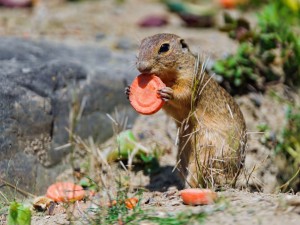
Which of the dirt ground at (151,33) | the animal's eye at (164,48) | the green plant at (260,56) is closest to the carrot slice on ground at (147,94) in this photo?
the animal's eye at (164,48)

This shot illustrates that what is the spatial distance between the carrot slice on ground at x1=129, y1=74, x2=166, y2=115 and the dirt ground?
2.22 feet

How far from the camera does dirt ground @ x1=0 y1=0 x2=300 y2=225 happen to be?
14.1ft

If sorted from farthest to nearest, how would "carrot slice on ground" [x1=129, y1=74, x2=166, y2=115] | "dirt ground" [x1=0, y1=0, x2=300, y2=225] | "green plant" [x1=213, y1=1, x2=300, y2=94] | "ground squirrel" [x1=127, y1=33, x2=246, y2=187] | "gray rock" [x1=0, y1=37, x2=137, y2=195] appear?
1. "green plant" [x1=213, y1=1, x2=300, y2=94]
2. "gray rock" [x1=0, y1=37, x2=137, y2=195]
3. "ground squirrel" [x1=127, y1=33, x2=246, y2=187]
4. "carrot slice on ground" [x1=129, y1=74, x2=166, y2=115]
5. "dirt ground" [x1=0, y1=0, x2=300, y2=225]

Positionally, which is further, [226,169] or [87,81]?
[87,81]

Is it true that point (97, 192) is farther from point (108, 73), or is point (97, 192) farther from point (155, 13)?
point (155, 13)

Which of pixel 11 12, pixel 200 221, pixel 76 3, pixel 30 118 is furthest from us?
pixel 76 3

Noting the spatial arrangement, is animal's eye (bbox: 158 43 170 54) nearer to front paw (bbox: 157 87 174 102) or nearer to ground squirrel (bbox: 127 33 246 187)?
ground squirrel (bbox: 127 33 246 187)

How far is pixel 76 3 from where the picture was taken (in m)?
10.6

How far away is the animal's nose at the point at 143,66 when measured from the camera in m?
5.32

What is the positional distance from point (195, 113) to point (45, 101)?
4.69ft

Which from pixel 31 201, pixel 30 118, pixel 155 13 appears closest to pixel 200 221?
pixel 31 201

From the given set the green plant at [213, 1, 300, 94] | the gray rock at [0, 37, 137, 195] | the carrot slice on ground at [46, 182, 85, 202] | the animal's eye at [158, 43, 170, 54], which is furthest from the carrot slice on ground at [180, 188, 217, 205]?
the green plant at [213, 1, 300, 94]

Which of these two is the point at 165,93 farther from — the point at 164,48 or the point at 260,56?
the point at 260,56

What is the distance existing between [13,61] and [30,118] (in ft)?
2.26
